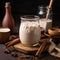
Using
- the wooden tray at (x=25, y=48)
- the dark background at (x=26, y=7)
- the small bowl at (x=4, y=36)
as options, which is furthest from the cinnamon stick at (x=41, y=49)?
the dark background at (x=26, y=7)

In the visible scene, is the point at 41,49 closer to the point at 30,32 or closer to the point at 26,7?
the point at 30,32

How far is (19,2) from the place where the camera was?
173 cm

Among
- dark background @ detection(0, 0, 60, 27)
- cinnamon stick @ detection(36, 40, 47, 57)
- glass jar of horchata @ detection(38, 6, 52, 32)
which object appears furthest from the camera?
dark background @ detection(0, 0, 60, 27)

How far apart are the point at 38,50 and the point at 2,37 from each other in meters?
0.24

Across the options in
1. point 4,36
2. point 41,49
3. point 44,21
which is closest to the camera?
point 41,49

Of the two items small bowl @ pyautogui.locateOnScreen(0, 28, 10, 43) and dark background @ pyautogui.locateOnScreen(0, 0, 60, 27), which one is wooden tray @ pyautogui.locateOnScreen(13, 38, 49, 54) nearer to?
small bowl @ pyautogui.locateOnScreen(0, 28, 10, 43)

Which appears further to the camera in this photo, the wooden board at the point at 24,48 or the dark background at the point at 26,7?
the dark background at the point at 26,7

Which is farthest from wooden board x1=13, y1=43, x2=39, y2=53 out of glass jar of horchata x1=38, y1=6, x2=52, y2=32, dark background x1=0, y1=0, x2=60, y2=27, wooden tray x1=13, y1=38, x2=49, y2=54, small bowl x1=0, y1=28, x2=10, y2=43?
dark background x1=0, y1=0, x2=60, y2=27

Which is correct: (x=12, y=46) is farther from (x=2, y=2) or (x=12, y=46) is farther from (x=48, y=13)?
(x=2, y=2)

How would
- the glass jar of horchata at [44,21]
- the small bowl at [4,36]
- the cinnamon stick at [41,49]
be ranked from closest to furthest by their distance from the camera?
the cinnamon stick at [41,49], the small bowl at [4,36], the glass jar of horchata at [44,21]

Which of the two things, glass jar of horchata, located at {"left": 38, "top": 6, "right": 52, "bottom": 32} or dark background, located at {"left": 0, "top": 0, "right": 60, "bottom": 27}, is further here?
dark background, located at {"left": 0, "top": 0, "right": 60, "bottom": 27}

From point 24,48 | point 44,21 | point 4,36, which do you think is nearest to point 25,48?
point 24,48

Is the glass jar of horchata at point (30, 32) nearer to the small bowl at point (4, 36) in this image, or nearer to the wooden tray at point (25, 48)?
the wooden tray at point (25, 48)

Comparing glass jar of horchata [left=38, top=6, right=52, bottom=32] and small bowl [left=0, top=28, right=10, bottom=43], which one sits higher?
glass jar of horchata [left=38, top=6, right=52, bottom=32]
